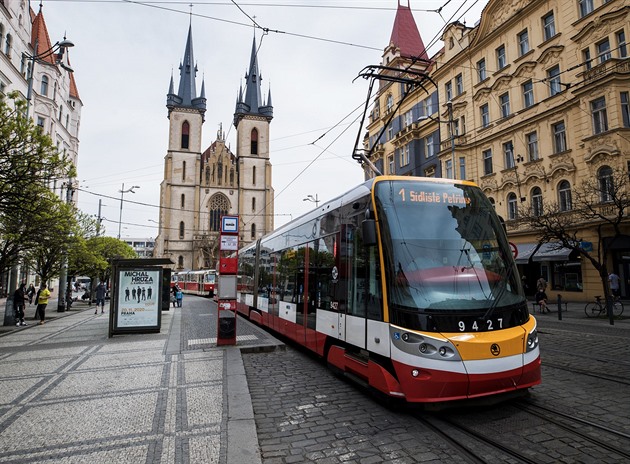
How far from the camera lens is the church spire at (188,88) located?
6975 centimetres

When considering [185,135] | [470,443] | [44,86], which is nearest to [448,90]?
[470,443]

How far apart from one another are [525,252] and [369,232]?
20991 mm

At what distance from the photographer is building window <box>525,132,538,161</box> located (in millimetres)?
23328

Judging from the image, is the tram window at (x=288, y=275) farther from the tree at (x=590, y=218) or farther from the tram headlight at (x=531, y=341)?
the tree at (x=590, y=218)

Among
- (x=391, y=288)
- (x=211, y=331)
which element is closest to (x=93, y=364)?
(x=211, y=331)

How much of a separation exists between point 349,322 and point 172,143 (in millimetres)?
69224

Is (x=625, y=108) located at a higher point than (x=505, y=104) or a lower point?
lower

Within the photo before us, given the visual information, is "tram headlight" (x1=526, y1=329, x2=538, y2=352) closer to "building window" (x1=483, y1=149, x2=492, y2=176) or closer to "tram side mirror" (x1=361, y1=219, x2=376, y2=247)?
"tram side mirror" (x1=361, y1=219, x2=376, y2=247)

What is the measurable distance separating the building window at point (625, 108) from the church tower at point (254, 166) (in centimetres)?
5680

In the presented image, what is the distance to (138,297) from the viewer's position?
1305cm

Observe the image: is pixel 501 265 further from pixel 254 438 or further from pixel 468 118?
pixel 468 118

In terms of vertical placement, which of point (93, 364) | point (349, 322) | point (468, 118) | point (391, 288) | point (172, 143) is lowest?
point (93, 364)

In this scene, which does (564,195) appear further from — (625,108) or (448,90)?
(448,90)

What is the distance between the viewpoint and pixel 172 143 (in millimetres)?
68688
